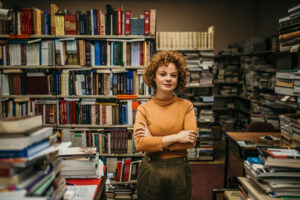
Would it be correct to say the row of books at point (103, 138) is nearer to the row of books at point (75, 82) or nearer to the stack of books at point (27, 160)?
the row of books at point (75, 82)

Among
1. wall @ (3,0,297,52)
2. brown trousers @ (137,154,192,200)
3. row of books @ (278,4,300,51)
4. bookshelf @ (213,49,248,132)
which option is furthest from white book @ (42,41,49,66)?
bookshelf @ (213,49,248,132)

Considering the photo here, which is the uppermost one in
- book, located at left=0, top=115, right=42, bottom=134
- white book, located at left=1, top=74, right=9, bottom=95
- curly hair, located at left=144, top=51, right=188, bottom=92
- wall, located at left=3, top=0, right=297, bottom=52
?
wall, located at left=3, top=0, right=297, bottom=52

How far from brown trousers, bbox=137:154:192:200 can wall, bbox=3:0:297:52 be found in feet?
14.4

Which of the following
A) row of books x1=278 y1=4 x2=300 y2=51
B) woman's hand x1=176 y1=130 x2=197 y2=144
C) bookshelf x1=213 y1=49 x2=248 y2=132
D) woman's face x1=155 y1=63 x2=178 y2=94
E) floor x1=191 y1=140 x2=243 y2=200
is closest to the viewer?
woman's hand x1=176 y1=130 x2=197 y2=144

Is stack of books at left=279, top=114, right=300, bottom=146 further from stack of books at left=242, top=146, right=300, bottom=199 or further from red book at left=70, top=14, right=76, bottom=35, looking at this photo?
red book at left=70, top=14, right=76, bottom=35

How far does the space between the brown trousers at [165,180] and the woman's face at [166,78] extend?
1.46 ft

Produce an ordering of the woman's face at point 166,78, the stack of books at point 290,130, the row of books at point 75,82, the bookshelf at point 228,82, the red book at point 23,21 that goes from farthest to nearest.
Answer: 1. the bookshelf at point 228,82
2. the row of books at point 75,82
3. the red book at point 23,21
4. the stack of books at point 290,130
5. the woman's face at point 166,78

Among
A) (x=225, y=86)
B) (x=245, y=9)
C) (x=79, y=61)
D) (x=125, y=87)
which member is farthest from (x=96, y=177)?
(x=245, y=9)

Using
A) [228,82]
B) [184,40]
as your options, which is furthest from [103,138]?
[228,82]

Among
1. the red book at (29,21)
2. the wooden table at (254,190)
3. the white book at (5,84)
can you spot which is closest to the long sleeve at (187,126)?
the wooden table at (254,190)

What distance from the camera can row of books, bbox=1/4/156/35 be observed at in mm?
2584

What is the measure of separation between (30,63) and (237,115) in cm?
445

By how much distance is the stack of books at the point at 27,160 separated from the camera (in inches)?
27.8

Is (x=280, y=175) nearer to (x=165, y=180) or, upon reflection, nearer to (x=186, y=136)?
(x=186, y=136)
